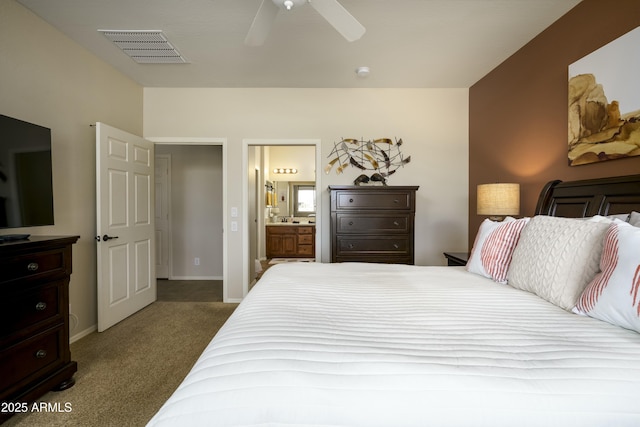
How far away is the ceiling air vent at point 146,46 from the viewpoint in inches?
94.1

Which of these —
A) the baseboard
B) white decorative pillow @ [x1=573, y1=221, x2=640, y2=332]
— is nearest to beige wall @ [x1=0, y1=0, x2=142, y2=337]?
the baseboard

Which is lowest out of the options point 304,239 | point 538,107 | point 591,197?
point 304,239

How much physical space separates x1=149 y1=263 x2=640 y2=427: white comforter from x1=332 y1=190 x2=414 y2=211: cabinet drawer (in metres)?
1.93

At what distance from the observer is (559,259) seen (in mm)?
1238

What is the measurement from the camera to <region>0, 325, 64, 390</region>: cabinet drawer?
1525mm

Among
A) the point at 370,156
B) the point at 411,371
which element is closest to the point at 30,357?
the point at 411,371

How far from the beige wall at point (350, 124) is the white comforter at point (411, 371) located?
101 inches

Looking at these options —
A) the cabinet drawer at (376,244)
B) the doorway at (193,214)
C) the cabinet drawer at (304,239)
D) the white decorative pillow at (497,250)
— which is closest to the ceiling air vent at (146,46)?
the doorway at (193,214)

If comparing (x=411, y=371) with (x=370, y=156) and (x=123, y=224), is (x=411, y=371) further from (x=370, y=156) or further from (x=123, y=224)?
(x=123, y=224)

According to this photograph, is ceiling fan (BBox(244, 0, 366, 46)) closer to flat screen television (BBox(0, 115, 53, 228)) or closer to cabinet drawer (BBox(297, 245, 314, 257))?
flat screen television (BBox(0, 115, 53, 228))

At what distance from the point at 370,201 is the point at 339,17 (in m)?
1.72

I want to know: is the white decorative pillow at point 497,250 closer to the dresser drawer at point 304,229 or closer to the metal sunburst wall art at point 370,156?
the metal sunburst wall art at point 370,156

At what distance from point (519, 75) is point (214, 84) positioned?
128 inches

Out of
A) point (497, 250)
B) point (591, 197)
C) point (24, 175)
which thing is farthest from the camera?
point (24, 175)
